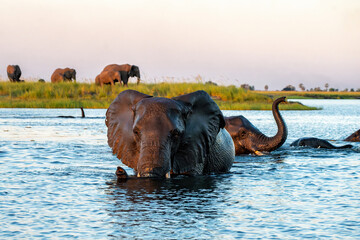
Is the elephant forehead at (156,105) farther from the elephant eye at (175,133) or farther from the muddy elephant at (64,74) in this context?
the muddy elephant at (64,74)

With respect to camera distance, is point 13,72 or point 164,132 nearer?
point 164,132

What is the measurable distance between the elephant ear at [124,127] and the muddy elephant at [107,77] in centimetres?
4050

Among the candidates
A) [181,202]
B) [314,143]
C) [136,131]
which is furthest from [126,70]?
[181,202]

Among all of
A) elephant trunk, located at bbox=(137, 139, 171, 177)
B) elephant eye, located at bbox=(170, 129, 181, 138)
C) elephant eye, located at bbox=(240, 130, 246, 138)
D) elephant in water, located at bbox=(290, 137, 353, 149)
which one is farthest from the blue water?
elephant in water, located at bbox=(290, 137, 353, 149)

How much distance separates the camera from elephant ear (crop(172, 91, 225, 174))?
8.54m

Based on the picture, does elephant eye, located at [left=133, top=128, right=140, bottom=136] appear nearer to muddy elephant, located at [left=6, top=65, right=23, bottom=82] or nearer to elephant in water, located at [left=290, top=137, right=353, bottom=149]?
elephant in water, located at [left=290, top=137, right=353, bottom=149]

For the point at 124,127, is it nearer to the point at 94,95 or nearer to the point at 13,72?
the point at 94,95

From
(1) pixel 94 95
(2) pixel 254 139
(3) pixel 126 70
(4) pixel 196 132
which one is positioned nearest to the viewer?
(4) pixel 196 132

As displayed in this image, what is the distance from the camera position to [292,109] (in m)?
43.4

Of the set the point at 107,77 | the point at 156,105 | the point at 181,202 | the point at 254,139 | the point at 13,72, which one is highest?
the point at 13,72

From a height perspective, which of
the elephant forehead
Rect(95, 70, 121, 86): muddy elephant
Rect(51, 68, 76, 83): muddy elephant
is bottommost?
the elephant forehead

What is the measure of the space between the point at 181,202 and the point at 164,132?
994 mm

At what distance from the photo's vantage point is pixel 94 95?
147 feet

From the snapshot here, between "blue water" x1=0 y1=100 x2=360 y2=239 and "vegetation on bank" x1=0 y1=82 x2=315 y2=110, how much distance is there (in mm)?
27523
